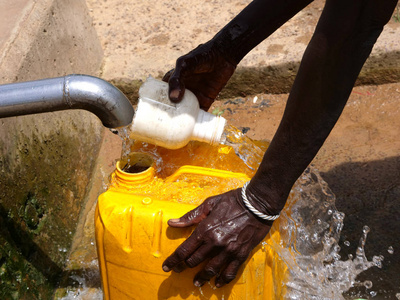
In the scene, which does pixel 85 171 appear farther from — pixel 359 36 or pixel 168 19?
pixel 359 36

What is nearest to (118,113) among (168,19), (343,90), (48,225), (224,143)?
(224,143)

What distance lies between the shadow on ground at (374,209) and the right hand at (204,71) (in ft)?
3.49

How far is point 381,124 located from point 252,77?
0.86 meters

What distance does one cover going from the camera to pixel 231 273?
1.42 m

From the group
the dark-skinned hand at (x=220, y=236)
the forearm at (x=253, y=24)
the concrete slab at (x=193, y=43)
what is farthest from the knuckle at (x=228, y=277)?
the concrete slab at (x=193, y=43)

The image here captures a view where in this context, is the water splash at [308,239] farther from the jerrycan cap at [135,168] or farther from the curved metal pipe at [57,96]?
the curved metal pipe at [57,96]

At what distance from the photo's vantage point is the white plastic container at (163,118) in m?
1.47

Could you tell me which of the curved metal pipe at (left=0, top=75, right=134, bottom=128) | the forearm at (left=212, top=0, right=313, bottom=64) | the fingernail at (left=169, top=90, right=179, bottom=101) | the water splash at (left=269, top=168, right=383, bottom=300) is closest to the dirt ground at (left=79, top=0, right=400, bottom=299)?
the water splash at (left=269, top=168, right=383, bottom=300)

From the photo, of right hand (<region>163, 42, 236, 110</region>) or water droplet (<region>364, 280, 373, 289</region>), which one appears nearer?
right hand (<region>163, 42, 236, 110</region>)

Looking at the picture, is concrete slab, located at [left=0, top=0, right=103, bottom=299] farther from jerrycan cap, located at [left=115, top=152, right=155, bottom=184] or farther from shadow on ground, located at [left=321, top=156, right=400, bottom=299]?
shadow on ground, located at [left=321, top=156, right=400, bottom=299]

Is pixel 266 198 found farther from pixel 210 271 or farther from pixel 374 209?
pixel 374 209

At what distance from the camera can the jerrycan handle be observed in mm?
1655

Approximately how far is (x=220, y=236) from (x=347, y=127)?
180 cm

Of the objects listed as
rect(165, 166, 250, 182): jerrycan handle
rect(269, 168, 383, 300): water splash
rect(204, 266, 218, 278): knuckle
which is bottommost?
rect(269, 168, 383, 300): water splash
